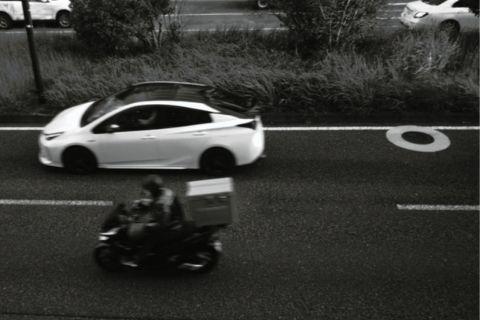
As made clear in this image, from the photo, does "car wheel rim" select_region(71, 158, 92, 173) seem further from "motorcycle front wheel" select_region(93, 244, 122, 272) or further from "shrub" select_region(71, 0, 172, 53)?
"shrub" select_region(71, 0, 172, 53)

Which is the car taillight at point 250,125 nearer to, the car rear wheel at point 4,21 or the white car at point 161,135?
the white car at point 161,135

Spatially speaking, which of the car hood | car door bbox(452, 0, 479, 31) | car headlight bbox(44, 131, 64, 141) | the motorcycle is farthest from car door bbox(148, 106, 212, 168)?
car door bbox(452, 0, 479, 31)

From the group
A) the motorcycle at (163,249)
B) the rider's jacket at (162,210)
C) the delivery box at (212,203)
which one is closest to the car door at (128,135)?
the motorcycle at (163,249)

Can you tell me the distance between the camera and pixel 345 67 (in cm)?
1191

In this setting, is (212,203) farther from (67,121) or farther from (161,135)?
(67,121)

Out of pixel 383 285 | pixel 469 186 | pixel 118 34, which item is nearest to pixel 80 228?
pixel 383 285

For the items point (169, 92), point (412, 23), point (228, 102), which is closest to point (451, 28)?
point (412, 23)

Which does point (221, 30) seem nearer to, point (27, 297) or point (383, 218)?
point (383, 218)

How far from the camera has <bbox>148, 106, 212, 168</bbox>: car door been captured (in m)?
8.67

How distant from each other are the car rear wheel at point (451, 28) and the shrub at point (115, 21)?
7.81 meters

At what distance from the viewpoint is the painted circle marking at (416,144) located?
32.4 feet

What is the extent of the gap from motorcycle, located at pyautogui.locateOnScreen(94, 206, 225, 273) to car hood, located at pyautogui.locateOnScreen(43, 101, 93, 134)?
3139mm

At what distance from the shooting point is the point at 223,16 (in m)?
19.6

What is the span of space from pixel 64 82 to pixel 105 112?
3.92 meters
